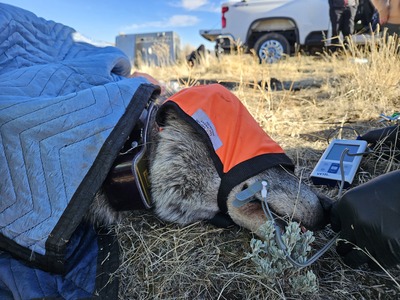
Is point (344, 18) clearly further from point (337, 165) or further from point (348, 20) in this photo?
point (337, 165)

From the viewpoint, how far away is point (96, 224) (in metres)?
1.87

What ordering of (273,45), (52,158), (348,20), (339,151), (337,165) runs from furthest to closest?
1. (273,45)
2. (348,20)
3. (339,151)
4. (337,165)
5. (52,158)

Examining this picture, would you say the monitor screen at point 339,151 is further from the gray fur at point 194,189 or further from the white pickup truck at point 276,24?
the white pickup truck at point 276,24

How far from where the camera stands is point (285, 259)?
1317 mm

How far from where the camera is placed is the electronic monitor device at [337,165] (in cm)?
202

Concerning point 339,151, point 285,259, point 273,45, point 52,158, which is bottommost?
point 285,259

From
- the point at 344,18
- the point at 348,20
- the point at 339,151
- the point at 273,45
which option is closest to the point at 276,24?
the point at 273,45

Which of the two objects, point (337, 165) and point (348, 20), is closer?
point (337, 165)

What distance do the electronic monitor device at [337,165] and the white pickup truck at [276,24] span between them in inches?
241

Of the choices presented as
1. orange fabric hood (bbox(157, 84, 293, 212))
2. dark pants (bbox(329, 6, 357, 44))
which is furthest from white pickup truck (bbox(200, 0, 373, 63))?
orange fabric hood (bbox(157, 84, 293, 212))

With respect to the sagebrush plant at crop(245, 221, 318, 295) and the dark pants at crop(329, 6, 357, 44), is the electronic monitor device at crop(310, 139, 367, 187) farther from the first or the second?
the dark pants at crop(329, 6, 357, 44)

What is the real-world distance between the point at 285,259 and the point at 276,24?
8.20 metres

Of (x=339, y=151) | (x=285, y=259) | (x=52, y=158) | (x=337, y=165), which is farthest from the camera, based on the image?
(x=339, y=151)

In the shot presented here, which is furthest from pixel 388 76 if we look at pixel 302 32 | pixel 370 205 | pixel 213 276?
pixel 302 32
